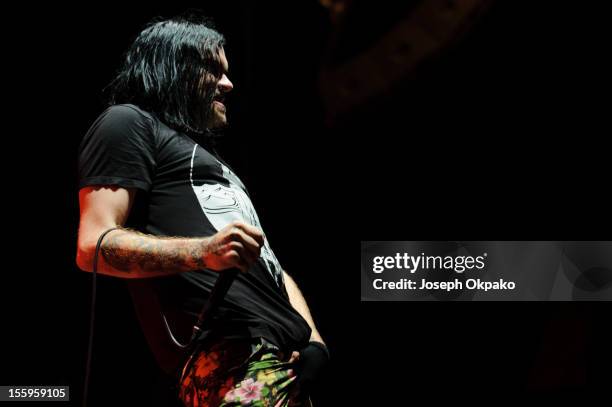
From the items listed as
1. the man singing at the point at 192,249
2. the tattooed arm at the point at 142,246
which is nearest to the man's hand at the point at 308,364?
the man singing at the point at 192,249

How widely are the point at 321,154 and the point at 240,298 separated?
1594 millimetres

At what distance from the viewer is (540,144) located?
303cm

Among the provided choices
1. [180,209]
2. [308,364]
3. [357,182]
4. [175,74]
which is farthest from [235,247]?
[357,182]

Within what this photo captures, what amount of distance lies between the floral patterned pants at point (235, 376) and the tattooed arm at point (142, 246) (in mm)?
175

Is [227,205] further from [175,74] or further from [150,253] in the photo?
[175,74]

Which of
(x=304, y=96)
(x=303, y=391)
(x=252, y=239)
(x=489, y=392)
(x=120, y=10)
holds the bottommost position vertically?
(x=489, y=392)

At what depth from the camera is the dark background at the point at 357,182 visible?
227cm

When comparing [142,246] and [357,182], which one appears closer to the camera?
[142,246]

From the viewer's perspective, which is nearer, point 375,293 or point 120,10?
point 120,10

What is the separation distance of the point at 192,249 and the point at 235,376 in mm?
238

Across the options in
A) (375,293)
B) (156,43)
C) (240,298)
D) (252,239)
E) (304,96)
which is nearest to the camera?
(252,239)

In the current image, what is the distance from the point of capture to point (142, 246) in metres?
1.08

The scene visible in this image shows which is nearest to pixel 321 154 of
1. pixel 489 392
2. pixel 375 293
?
pixel 375 293

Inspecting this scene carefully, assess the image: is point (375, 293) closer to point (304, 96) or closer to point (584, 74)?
point (304, 96)
